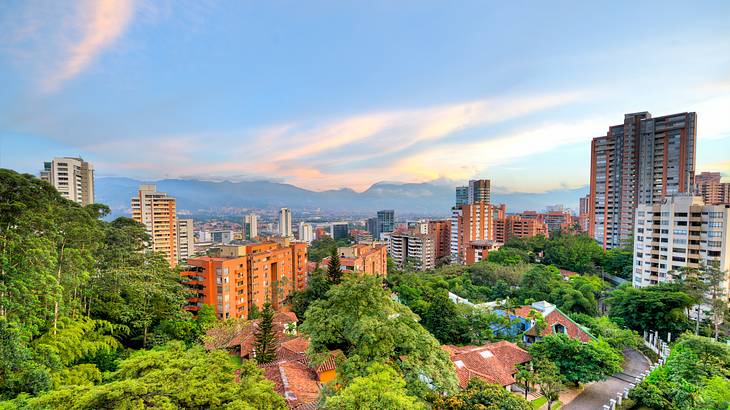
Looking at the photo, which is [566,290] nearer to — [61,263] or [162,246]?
[61,263]

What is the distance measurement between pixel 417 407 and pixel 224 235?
80.2 m

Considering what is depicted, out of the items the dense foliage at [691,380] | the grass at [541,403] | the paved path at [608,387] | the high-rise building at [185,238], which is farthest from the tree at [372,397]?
the high-rise building at [185,238]

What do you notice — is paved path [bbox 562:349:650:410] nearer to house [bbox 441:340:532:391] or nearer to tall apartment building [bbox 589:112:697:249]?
house [bbox 441:340:532:391]

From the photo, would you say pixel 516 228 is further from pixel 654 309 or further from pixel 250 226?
pixel 250 226

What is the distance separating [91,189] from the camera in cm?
4922

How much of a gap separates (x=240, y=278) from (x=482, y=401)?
19.6 metres

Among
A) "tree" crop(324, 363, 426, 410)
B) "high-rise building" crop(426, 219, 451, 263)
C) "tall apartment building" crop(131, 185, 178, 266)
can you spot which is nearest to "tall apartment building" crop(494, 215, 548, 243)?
"high-rise building" crop(426, 219, 451, 263)

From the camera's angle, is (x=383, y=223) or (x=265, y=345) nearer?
(x=265, y=345)

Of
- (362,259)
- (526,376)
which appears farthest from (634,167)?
(526,376)

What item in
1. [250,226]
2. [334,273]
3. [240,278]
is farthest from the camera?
[250,226]

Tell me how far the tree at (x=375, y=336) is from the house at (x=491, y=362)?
469 cm

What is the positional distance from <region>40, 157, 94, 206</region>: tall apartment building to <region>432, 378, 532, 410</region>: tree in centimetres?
4752

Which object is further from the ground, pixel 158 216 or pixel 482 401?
pixel 158 216

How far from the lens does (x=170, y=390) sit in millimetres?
5773
